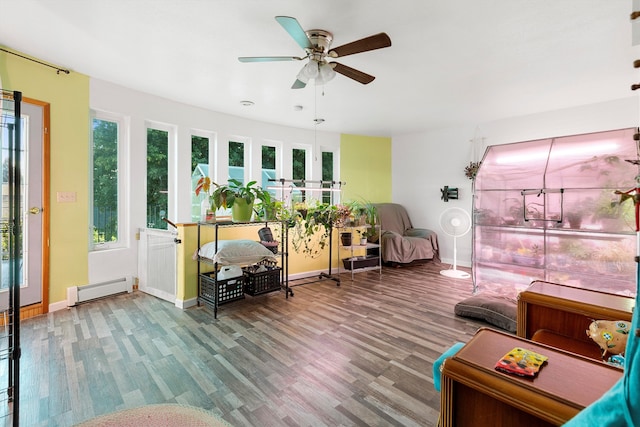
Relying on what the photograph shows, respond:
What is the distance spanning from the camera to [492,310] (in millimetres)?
2922

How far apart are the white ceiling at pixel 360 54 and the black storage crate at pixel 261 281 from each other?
2.29 meters

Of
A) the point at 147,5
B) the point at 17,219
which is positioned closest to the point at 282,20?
the point at 147,5

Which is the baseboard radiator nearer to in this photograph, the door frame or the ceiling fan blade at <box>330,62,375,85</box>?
the door frame

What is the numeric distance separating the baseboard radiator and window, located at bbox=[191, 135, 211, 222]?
4.20ft

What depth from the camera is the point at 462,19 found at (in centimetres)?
224

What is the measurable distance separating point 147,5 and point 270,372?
2818 millimetres

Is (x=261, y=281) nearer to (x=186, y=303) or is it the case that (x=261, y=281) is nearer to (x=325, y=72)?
(x=186, y=303)

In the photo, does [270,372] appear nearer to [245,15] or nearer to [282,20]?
[282,20]

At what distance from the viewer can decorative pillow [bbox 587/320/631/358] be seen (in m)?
1.18

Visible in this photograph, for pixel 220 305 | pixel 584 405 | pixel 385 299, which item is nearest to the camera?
pixel 584 405

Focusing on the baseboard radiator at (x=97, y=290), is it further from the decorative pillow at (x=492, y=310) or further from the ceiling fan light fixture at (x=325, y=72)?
the decorative pillow at (x=492, y=310)

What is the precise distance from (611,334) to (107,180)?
4.79m

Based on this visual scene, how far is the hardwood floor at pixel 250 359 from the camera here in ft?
5.71

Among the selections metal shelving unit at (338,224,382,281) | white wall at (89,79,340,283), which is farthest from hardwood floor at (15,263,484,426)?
metal shelving unit at (338,224,382,281)
